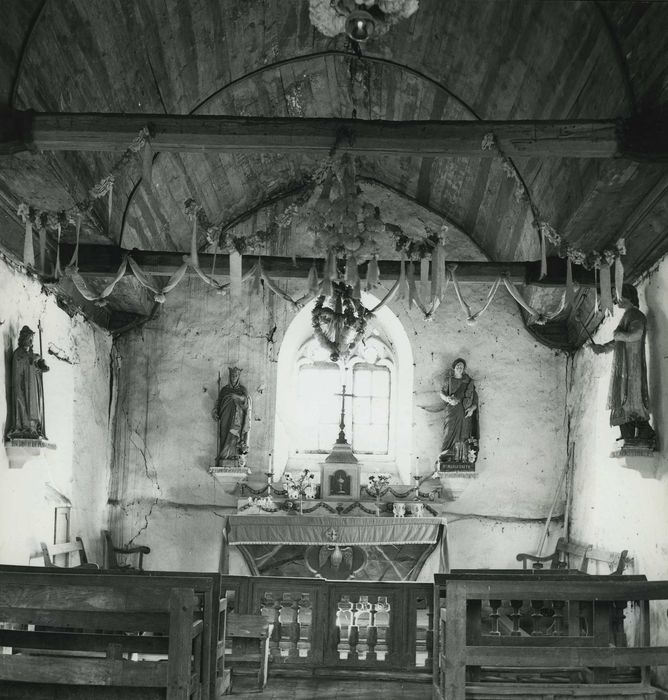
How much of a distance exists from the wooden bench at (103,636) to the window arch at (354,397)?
673 cm

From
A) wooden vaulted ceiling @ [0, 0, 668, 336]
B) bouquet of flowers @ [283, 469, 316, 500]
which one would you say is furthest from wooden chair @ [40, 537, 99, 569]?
wooden vaulted ceiling @ [0, 0, 668, 336]

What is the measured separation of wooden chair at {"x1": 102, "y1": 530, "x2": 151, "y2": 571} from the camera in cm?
1098

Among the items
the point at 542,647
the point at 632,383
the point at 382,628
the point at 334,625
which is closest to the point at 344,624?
the point at 382,628

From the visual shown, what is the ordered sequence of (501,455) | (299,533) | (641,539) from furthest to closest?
1. (501,455)
2. (299,533)
3. (641,539)

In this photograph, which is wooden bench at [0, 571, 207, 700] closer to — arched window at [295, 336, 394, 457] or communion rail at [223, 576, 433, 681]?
communion rail at [223, 576, 433, 681]

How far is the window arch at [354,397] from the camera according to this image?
11836mm

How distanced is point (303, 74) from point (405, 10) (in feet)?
17.7

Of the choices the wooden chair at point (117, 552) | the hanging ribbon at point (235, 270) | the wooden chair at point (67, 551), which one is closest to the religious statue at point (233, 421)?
the wooden chair at point (117, 552)

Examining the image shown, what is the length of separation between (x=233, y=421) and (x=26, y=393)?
12.0 ft

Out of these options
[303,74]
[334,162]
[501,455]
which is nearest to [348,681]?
[334,162]

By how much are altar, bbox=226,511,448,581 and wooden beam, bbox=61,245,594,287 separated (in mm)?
2944

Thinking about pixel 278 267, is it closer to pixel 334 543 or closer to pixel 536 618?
pixel 334 543

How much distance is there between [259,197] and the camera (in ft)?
39.8

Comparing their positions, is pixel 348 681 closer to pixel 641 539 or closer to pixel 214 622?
pixel 214 622
